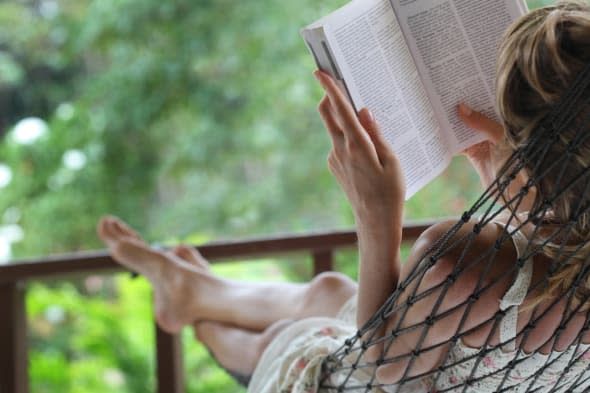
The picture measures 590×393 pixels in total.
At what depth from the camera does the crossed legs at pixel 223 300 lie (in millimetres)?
1511

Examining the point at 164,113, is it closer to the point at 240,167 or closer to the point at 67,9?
the point at 240,167

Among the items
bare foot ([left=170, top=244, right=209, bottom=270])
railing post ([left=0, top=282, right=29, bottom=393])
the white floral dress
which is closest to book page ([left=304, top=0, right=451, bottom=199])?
the white floral dress

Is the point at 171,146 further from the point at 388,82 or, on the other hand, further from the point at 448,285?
the point at 448,285

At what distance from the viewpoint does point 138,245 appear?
5.85 ft

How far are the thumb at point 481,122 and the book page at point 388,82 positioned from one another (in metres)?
0.04

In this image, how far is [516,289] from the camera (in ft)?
3.28

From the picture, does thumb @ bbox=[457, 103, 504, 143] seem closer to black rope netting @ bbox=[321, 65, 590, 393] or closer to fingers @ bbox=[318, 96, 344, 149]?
black rope netting @ bbox=[321, 65, 590, 393]

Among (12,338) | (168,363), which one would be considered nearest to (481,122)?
(168,363)

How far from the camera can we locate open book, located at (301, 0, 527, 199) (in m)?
1.10

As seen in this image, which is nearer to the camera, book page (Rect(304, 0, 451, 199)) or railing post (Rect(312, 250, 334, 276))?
book page (Rect(304, 0, 451, 199))

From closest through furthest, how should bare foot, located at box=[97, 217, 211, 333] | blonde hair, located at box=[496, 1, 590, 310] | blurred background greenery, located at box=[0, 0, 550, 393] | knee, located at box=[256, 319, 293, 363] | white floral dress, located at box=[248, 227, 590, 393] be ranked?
blonde hair, located at box=[496, 1, 590, 310], white floral dress, located at box=[248, 227, 590, 393], knee, located at box=[256, 319, 293, 363], bare foot, located at box=[97, 217, 211, 333], blurred background greenery, located at box=[0, 0, 550, 393]

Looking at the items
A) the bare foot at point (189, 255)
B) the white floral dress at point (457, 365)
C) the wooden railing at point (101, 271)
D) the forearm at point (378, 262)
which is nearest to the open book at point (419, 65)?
the forearm at point (378, 262)

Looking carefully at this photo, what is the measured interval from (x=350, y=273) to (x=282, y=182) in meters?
0.56

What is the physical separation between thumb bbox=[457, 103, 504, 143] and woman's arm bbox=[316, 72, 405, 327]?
0.71 ft
